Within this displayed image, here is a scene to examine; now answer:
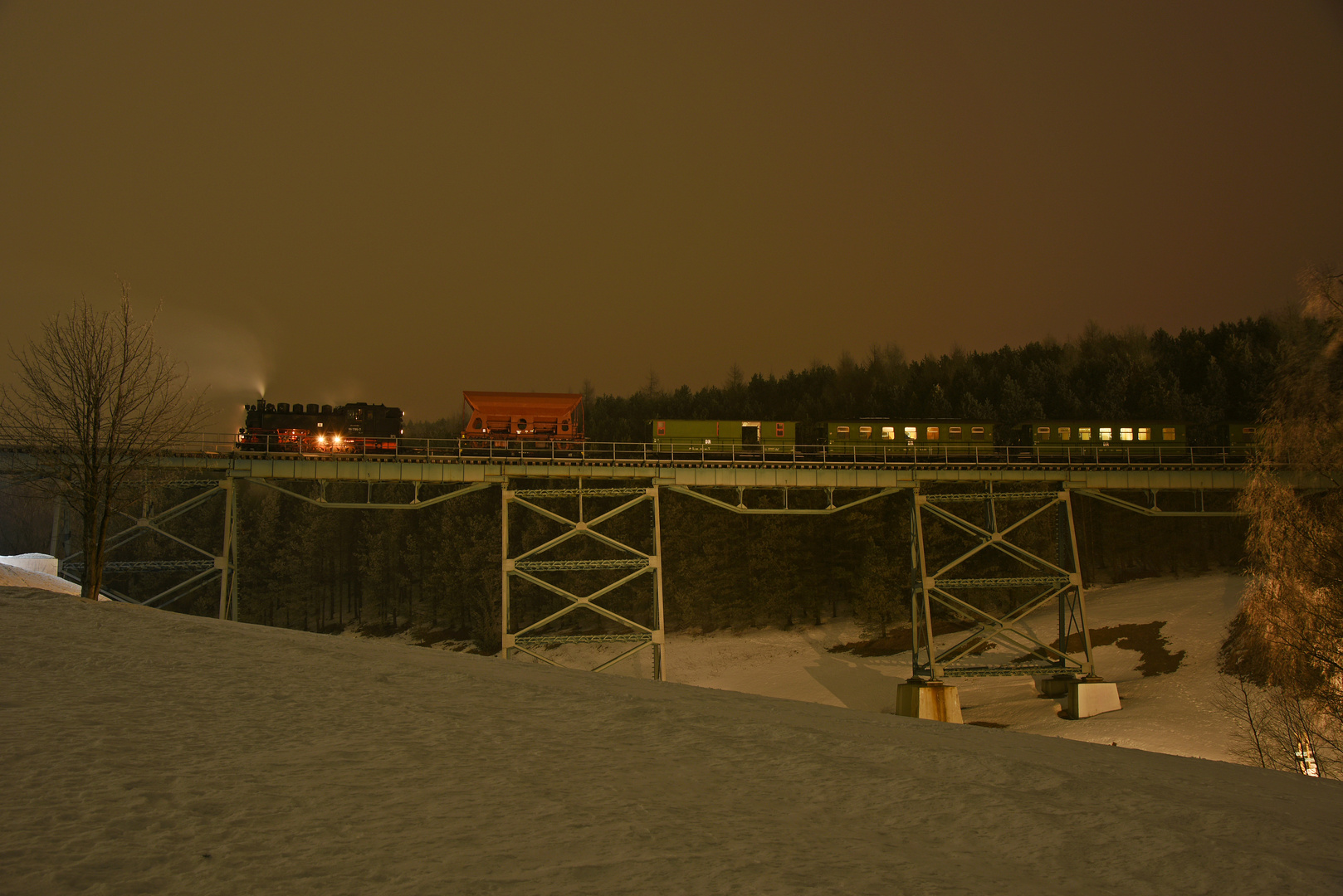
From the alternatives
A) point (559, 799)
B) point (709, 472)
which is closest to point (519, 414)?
point (709, 472)

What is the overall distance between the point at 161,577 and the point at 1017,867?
295ft

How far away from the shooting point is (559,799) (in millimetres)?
5902

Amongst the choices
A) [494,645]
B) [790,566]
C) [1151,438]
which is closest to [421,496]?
[494,645]

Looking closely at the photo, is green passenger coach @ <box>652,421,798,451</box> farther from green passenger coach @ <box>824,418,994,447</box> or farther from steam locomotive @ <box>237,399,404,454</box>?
steam locomotive @ <box>237,399,404,454</box>

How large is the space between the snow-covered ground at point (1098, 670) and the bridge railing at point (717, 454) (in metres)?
7.76

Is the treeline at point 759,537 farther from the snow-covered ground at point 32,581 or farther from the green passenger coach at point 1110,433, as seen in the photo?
the snow-covered ground at point 32,581

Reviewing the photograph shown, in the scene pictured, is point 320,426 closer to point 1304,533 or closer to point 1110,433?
point 1304,533

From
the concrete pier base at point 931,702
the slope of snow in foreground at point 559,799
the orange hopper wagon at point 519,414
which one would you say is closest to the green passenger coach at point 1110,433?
the concrete pier base at point 931,702

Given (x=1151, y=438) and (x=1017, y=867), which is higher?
(x=1151, y=438)

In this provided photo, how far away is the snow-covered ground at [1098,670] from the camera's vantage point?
30047mm

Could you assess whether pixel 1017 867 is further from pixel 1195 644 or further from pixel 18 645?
pixel 1195 644

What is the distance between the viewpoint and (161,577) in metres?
79.4

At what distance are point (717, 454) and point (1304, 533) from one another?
1090 inches

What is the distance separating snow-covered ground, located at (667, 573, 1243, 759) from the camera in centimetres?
3005
